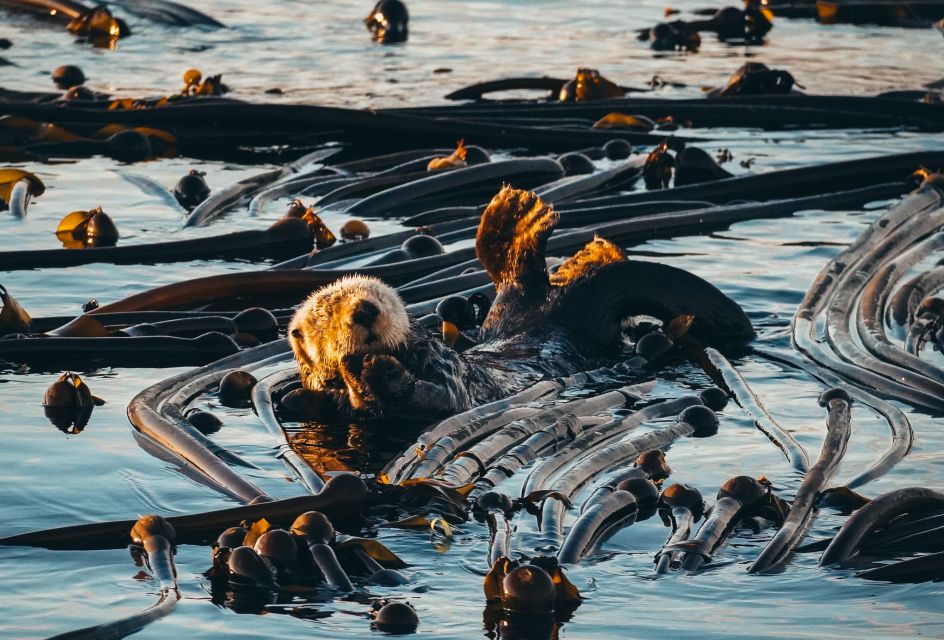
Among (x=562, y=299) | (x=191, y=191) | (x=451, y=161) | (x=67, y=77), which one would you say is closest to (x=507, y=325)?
(x=562, y=299)

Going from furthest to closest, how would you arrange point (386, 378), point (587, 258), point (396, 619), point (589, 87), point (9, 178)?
point (589, 87)
point (9, 178)
point (587, 258)
point (386, 378)
point (396, 619)

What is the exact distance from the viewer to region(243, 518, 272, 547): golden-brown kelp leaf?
357 cm

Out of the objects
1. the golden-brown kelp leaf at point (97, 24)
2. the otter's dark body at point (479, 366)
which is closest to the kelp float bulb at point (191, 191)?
the otter's dark body at point (479, 366)

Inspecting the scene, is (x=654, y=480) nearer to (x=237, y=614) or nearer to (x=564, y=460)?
(x=564, y=460)

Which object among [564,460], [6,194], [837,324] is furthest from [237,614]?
[6,194]

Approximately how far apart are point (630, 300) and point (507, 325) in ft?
1.56

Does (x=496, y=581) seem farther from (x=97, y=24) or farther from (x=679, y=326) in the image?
(x=97, y=24)

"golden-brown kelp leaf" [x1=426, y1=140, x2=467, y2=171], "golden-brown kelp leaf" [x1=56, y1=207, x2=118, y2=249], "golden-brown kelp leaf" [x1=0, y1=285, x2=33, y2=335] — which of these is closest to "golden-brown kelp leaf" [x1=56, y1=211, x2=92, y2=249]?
"golden-brown kelp leaf" [x1=56, y1=207, x2=118, y2=249]

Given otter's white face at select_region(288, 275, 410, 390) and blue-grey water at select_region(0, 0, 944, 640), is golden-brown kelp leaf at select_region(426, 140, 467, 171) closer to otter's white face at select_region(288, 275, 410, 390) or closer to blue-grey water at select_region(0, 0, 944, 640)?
blue-grey water at select_region(0, 0, 944, 640)

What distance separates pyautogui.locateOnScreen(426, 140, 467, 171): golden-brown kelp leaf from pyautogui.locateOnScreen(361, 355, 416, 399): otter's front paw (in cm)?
345

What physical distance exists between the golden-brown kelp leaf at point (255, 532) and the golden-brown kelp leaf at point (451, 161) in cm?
459

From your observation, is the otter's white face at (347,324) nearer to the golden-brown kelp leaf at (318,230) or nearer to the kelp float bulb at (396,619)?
the kelp float bulb at (396,619)

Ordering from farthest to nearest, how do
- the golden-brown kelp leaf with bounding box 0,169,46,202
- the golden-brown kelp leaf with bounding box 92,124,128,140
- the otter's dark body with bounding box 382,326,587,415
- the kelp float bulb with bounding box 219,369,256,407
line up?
the golden-brown kelp leaf with bounding box 92,124,128,140, the golden-brown kelp leaf with bounding box 0,169,46,202, the kelp float bulb with bounding box 219,369,256,407, the otter's dark body with bounding box 382,326,587,415

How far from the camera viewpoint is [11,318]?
216 inches
